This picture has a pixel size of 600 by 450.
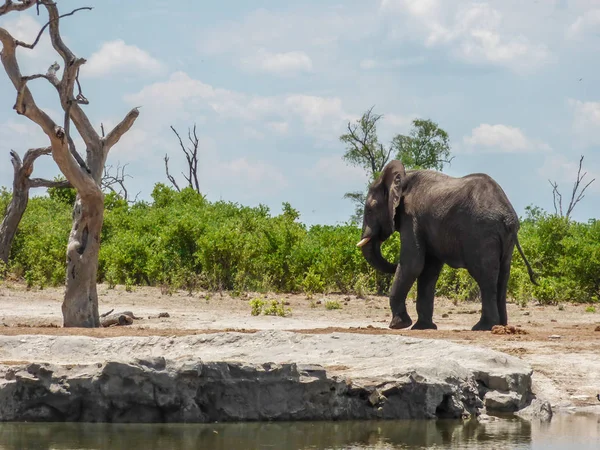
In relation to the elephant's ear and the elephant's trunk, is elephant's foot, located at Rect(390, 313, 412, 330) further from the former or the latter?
the elephant's ear

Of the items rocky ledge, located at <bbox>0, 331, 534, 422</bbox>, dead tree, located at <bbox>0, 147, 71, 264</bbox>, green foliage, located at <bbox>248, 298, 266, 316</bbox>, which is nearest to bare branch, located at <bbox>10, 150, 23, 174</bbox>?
dead tree, located at <bbox>0, 147, 71, 264</bbox>

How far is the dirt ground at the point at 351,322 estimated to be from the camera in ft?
35.8

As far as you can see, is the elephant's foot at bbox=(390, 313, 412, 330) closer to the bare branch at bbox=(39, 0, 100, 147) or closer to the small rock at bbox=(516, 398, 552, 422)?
the bare branch at bbox=(39, 0, 100, 147)

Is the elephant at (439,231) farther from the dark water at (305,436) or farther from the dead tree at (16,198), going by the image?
the dead tree at (16,198)

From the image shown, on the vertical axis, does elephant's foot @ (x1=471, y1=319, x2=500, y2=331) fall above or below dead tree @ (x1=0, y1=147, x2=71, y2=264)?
below

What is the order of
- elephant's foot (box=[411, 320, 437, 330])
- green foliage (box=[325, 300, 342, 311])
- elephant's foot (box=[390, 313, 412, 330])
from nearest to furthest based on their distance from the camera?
elephant's foot (box=[411, 320, 437, 330]) < elephant's foot (box=[390, 313, 412, 330]) < green foliage (box=[325, 300, 342, 311])

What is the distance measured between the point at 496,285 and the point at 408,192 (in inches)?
73.1

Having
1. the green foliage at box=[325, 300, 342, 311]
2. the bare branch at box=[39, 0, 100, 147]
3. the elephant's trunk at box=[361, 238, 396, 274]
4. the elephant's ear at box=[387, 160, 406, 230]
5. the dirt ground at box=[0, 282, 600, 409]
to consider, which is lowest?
the dirt ground at box=[0, 282, 600, 409]

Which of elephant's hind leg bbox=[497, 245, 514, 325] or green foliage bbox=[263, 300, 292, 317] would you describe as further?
green foliage bbox=[263, 300, 292, 317]

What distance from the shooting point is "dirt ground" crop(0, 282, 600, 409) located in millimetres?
10906

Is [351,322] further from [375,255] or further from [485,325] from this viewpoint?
[485,325]

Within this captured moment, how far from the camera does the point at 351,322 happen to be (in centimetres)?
1636

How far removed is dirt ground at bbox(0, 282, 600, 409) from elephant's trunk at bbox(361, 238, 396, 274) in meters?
0.84

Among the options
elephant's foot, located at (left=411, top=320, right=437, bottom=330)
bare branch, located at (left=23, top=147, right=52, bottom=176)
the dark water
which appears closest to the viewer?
the dark water
